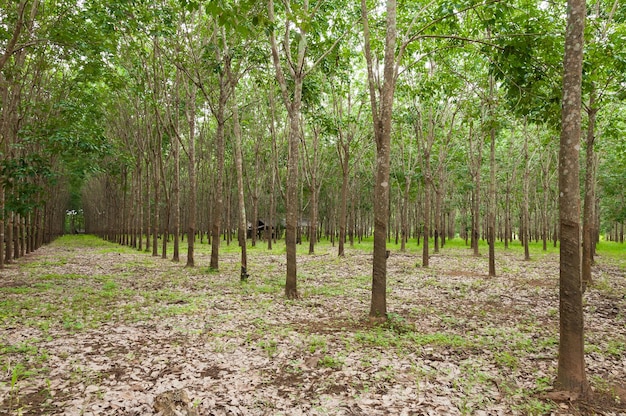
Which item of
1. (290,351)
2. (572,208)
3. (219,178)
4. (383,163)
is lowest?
(290,351)

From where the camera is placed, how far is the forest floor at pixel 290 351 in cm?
550

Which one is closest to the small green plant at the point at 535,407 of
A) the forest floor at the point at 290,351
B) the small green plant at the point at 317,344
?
the forest floor at the point at 290,351

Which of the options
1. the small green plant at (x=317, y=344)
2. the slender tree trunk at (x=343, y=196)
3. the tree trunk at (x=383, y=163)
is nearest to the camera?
the small green plant at (x=317, y=344)

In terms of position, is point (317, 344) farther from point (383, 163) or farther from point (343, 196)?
point (343, 196)

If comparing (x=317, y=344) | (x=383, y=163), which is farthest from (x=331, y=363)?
(x=383, y=163)

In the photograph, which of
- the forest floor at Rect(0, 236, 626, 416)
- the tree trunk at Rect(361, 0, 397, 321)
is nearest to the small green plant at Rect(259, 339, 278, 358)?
the forest floor at Rect(0, 236, 626, 416)

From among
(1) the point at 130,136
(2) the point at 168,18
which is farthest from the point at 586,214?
(1) the point at 130,136

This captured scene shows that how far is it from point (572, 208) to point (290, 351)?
554 centimetres

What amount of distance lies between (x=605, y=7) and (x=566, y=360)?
52.6ft

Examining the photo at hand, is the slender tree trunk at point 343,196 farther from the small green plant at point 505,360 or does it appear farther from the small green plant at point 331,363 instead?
the small green plant at point 331,363

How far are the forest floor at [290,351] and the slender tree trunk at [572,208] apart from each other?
1.94ft

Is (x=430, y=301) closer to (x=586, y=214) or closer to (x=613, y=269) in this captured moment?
(x=586, y=214)

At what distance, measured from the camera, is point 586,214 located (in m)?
14.9

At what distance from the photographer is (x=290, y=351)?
7.56m
